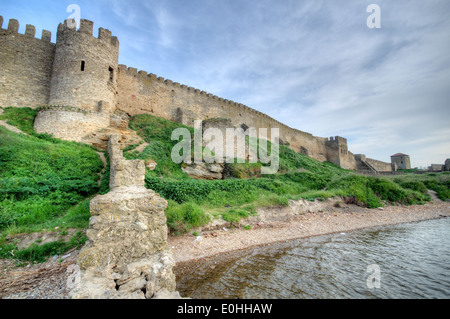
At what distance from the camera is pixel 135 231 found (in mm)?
3750

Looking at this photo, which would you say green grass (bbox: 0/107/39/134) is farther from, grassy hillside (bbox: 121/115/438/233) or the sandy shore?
the sandy shore

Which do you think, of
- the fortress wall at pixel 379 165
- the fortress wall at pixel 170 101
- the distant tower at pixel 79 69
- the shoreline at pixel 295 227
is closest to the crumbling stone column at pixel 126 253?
the shoreline at pixel 295 227

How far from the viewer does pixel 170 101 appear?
79.5 feet

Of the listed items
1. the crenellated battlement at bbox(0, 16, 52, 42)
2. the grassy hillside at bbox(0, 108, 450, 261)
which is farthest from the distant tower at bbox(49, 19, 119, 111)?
the grassy hillside at bbox(0, 108, 450, 261)

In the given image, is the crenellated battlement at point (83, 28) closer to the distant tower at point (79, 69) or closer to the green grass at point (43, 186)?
the distant tower at point (79, 69)

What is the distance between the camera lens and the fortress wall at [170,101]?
2128 centimetres

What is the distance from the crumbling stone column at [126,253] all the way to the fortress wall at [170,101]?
783 inches

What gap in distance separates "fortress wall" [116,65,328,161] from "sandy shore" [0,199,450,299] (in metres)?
17.4

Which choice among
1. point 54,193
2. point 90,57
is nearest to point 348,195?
point 54,193

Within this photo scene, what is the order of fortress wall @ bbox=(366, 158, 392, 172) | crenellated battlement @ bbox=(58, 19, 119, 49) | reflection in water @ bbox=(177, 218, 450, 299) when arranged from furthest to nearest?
1. fortress wall @ bbox=(366, 158, 392, 172)
2. crenellated battlement @ bbox=(58, 19, 119, 49)
3. reflection in water @ bbox=(177, 218, 450, 299)

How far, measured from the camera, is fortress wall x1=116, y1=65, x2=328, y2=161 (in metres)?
21.3

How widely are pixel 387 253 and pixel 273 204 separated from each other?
5.01 m

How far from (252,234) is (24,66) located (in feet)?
70.5
